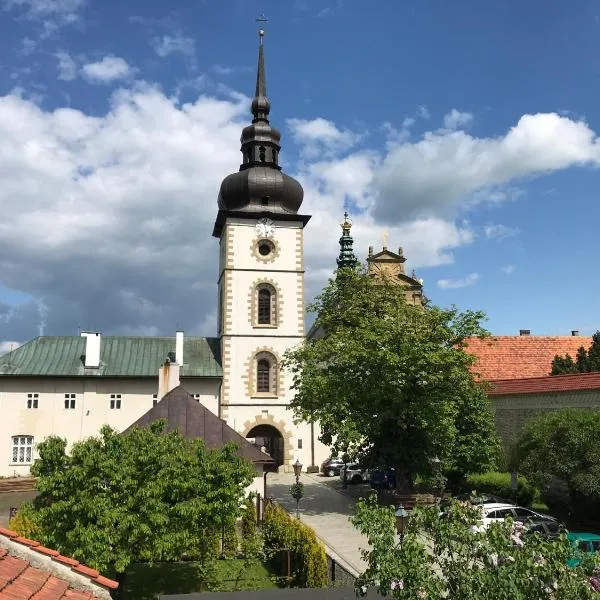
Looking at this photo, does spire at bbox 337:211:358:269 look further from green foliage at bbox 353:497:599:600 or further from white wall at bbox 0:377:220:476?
green foliage at bbox 353:497:599:600

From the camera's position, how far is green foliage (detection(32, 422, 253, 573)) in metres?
11.6

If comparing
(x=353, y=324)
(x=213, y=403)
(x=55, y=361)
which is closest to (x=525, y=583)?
(x=353, y=324)

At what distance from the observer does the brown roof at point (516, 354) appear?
36.6 meters

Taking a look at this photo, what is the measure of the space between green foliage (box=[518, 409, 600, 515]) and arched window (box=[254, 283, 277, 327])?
1805 cm

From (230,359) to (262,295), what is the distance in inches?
171

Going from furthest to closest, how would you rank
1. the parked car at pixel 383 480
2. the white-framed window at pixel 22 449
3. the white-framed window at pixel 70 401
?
the white-framed window at pixel 70 401
the white-framed window at pixel 22 449
the parked car at pixel 383 480

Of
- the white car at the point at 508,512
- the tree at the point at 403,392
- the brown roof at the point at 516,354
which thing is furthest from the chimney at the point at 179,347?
the white car at the point at 508,512

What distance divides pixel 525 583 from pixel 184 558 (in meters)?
13.6

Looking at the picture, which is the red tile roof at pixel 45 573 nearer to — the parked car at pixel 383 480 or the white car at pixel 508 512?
the white car at pixel 508 512

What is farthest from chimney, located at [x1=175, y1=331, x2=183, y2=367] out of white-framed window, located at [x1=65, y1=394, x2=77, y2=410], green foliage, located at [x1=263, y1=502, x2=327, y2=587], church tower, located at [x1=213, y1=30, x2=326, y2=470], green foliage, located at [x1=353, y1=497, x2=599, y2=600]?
green foliage, located at [x1=353, y1=497, x2=599, y2=600]

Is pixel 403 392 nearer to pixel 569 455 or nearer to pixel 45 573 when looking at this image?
pixel 569 455

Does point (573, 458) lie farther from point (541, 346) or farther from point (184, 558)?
point (541, 346)

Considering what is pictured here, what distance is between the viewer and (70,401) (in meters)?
33.9

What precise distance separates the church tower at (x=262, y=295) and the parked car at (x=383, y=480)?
639 cm
